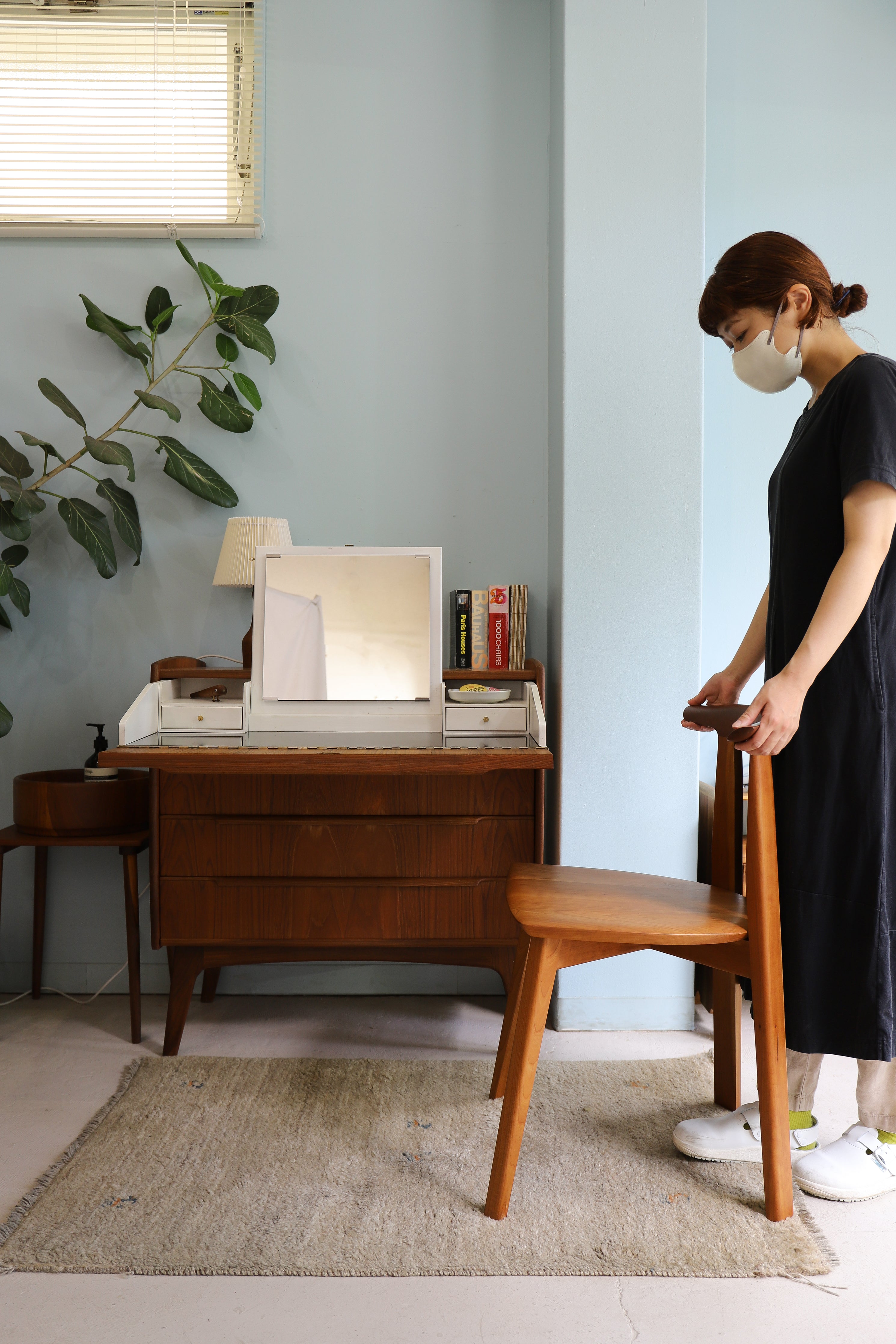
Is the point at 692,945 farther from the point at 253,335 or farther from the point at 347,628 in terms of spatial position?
the point at 253,335

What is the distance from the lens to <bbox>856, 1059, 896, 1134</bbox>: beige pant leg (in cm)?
149

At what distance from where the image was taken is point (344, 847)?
6.60 feet

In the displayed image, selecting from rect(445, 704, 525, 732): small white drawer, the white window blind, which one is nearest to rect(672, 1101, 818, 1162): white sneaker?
rect(445, 704, 525, 732): small white drawer

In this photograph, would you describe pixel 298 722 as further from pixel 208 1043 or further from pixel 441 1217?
pixel 441 1217

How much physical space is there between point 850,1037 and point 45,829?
1.81 m

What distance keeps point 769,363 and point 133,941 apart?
1886mm

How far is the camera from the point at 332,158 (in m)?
2.45

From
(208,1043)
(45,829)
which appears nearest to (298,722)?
(45,829)

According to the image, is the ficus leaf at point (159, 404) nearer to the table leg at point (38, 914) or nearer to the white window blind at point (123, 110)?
the white window blind at point (123, 110)

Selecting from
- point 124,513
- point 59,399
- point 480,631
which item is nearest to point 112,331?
point 59,399

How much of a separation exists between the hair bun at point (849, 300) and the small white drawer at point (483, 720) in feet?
3.36

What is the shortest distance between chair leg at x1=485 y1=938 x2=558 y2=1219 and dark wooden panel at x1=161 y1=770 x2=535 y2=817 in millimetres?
628

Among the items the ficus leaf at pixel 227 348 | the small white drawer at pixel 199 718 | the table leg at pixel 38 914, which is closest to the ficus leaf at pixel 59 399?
the ficus leaf at pixel 227 348

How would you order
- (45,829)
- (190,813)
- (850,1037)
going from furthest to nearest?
(45,829) → (190,813) → (850,1037)
